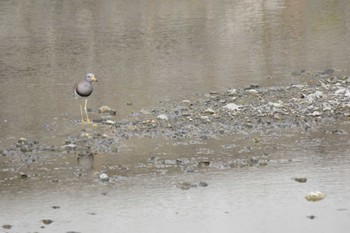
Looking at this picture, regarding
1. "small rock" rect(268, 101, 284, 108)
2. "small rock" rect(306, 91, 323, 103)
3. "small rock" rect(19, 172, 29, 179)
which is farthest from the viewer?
"small rock" rect(306, 91, 323, 103)

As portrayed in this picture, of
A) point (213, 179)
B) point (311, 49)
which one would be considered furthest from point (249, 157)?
point (311, 49)

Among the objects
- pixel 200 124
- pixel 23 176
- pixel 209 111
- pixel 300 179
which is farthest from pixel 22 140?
pixel 300 179

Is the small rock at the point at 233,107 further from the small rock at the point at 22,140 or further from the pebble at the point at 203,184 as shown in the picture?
the pebble at the point at 203,184

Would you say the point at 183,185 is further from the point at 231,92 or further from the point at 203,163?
the point at 231,92

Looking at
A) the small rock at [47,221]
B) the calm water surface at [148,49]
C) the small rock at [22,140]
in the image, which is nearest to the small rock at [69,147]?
the small rock at [22,140]

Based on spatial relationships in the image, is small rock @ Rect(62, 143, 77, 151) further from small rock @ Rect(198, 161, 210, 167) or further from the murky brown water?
small rock @ Rect(198, 161, 210, 167)

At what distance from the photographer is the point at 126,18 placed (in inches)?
1475

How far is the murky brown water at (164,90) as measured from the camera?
1263cm

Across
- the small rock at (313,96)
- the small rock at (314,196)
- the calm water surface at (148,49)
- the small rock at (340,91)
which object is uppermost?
the calm water surface at (148,49)

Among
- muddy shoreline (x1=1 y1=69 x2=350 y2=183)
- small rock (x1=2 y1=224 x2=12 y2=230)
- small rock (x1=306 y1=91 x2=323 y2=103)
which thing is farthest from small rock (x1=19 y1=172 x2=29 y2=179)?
small rock (x1=306 y1=91 x2=323 y2=103)

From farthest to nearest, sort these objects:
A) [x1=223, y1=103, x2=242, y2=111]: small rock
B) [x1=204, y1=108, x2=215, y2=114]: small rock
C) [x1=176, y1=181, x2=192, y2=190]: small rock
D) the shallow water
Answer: [x1=223, y1=103, x2=242, y2=111]: small rock → [x1=204, y1=108, x2=215, y2=114]: small rock → [x1=176, y1=181, x2=192, y2=190]: small rock → the shallow water

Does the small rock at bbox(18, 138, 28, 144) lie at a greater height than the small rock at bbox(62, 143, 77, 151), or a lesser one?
greater

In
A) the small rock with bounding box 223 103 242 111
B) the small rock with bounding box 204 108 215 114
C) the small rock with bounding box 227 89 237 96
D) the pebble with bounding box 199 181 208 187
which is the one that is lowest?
the pebble with bounding box 199 181 208 187

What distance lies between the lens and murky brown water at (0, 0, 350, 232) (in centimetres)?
1263
